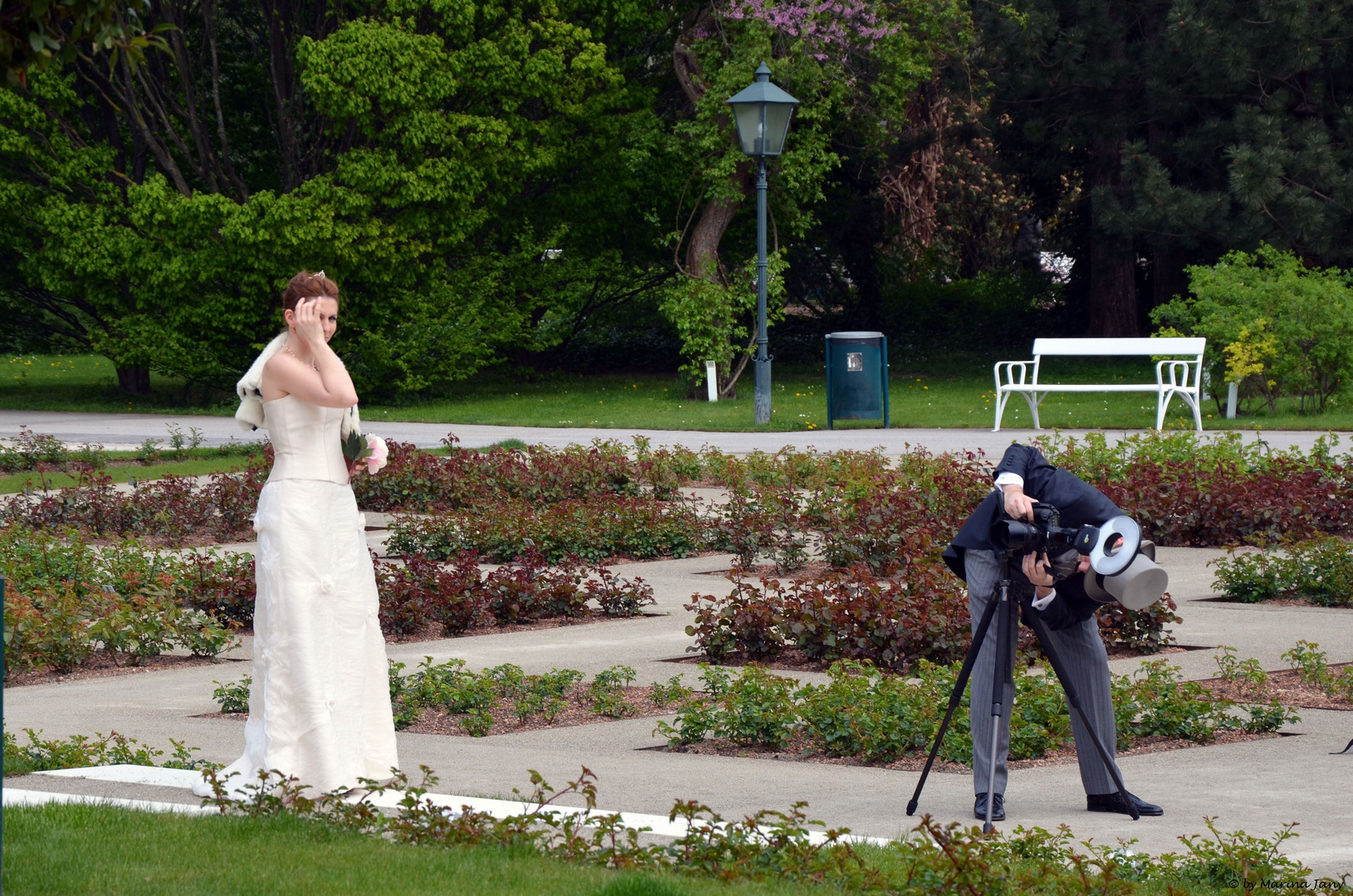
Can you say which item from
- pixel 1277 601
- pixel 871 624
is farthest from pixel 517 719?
pixel 1277 601

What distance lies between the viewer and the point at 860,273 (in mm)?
35531

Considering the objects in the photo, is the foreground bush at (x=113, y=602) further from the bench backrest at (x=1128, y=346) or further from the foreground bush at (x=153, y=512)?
the bench backrest at (x=1128, y=346)

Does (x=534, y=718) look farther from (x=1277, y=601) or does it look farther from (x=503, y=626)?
(x=1277, y=601)

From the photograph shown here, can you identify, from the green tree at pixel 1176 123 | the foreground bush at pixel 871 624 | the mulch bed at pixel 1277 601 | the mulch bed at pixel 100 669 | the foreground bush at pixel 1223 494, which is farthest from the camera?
the green tree at pixel 1176 123

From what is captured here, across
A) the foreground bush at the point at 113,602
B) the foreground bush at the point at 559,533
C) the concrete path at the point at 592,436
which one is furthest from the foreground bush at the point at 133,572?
the concrete path at the point at 592,436

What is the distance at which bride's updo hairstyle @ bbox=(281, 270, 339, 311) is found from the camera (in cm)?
544

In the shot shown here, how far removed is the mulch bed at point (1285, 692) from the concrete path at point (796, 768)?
0.48 feet

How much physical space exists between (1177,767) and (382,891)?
2.98 m

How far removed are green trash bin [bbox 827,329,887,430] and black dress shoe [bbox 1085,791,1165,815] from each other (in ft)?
51.7

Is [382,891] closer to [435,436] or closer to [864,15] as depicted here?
[435,436]

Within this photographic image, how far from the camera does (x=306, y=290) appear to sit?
5.45 meters

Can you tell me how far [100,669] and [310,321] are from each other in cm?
361

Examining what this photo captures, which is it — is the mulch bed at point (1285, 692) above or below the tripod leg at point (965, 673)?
below

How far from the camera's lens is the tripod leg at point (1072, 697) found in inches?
196
